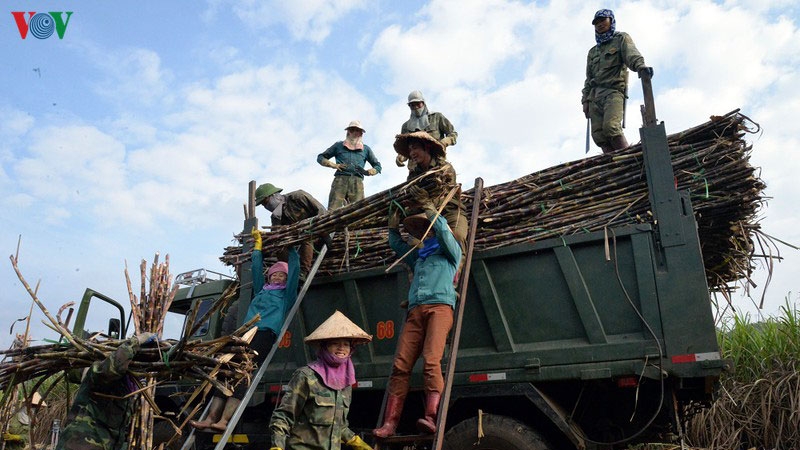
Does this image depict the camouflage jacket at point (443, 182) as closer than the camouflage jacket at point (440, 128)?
Yes

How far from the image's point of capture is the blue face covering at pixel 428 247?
14.8ft

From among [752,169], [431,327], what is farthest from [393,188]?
[752,169]

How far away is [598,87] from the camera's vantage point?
245 inches

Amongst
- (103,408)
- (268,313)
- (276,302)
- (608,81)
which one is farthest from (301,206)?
(608,81)

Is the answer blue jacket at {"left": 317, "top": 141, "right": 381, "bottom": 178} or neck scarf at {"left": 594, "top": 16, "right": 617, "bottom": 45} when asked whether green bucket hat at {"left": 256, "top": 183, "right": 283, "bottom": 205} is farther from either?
neck scarf at {"left": 594, "top": 16, "right": 617, "bottom": 45}

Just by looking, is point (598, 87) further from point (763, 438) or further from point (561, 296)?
point (763, 438)

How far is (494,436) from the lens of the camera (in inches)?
170

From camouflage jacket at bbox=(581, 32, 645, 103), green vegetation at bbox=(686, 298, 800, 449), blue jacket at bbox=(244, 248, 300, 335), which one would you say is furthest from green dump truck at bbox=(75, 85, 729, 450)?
green vegetation at bbox=(686, 298, 800, 449)

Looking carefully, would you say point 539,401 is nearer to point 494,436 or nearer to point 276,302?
point 494,436

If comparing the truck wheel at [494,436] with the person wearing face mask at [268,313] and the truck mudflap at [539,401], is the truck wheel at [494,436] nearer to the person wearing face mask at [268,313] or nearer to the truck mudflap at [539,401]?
the truck mudflap at [539,401]

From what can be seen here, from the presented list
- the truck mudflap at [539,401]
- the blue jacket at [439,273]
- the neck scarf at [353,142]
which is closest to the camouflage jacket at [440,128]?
the neck scarf at [353,142]

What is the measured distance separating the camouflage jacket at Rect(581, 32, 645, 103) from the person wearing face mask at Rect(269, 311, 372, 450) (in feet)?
12.4

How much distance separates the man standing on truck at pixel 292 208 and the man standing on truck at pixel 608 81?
9.36ft

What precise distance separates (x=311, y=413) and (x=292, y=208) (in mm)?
2831
